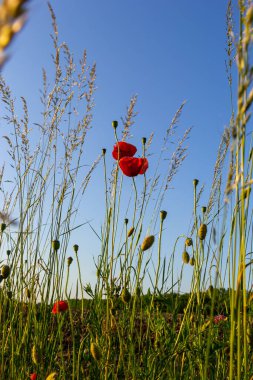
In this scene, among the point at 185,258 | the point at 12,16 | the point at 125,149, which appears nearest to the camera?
the point at 12,16

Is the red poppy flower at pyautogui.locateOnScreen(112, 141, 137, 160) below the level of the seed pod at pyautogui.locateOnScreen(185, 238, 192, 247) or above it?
above

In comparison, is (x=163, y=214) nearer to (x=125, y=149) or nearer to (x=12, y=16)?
(x=125, y=149)

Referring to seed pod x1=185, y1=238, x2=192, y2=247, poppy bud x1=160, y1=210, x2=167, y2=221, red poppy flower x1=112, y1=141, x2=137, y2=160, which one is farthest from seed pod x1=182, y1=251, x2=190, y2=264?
red poppy flower x1=112, y1=141, x2=137, y2=160

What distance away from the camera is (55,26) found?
2.36m

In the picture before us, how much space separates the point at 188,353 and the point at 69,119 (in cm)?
136

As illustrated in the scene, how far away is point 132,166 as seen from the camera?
6.68 feet

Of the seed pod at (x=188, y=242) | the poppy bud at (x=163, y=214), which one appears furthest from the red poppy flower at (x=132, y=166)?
the seed pod at (x=188, y=242)

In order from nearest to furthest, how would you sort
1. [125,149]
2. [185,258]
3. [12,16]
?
[12,16], [185,258], [125,149]

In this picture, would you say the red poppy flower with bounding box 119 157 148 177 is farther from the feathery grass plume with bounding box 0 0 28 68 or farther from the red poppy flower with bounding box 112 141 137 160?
the feathery grass plume with bounding box 0 0 28 68

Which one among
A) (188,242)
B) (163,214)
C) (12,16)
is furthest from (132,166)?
(12,16)

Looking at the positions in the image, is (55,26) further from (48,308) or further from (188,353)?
(188,353)

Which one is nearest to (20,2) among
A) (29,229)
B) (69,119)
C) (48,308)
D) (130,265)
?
(130,265)

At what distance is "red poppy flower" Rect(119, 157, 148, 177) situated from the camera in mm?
2018

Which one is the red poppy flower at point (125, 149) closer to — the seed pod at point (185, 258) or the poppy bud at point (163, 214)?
the poppy bud at point (163, 214)
